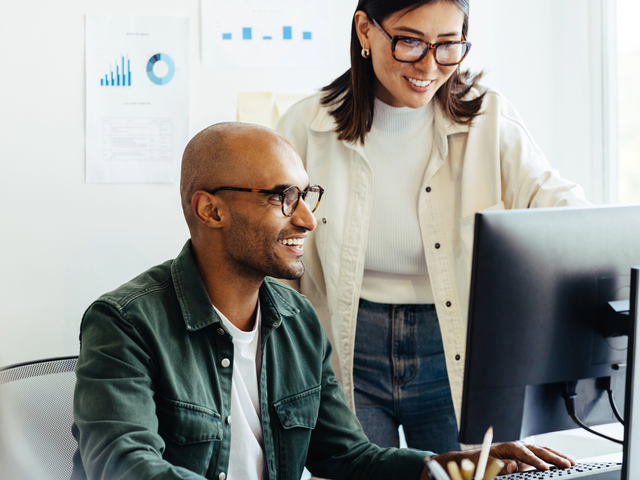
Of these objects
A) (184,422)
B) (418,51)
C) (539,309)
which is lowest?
(184,422)

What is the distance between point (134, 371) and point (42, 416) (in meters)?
0.50

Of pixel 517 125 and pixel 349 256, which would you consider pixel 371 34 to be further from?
pixel 349 256

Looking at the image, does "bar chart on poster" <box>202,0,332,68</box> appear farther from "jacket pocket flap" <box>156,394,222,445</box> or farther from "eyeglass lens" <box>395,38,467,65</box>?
"jacket pocket flap" <box>156,394,222,445</box>

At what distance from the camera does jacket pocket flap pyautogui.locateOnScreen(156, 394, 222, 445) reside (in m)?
1.04

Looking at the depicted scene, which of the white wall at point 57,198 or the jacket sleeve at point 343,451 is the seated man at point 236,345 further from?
the white wall at point 57,198

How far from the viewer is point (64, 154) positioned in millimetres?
2043

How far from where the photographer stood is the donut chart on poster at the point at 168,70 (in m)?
2.07

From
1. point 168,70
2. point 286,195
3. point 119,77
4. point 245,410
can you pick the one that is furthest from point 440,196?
point 119,77

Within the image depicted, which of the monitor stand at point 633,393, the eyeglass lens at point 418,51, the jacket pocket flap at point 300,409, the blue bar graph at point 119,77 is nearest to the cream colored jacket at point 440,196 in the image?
the eyeglass lens at point 418,51

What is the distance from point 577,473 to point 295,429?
498 millimetres

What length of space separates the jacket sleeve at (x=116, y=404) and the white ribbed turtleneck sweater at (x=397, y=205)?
668 millimetres

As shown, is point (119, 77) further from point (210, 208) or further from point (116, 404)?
point (116, 404)

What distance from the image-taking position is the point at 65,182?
204cm

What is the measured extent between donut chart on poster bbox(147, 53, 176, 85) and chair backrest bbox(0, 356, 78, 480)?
106 centimetres
